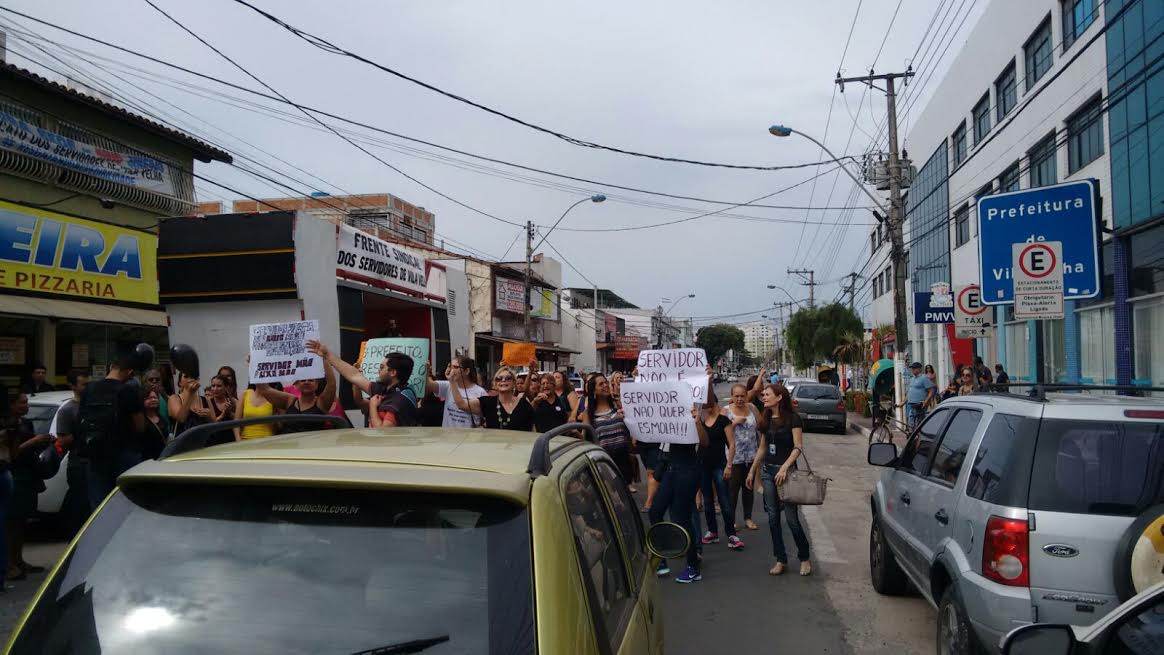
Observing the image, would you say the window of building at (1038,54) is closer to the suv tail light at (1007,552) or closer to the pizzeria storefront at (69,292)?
the suv tail light at (1007,552)

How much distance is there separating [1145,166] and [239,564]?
17.1 metres

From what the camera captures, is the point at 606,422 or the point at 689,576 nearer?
the point at 689,576

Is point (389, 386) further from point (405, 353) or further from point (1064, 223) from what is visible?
point (1064, 223)

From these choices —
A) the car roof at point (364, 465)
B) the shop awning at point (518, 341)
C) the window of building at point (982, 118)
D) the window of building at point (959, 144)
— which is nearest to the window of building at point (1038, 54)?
the window of building at point (982, 118)

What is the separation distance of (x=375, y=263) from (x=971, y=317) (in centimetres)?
1053

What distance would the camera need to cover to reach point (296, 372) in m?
7.09

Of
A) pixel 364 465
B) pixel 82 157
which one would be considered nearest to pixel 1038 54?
pixel 82 157

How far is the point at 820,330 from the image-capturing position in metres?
48.0

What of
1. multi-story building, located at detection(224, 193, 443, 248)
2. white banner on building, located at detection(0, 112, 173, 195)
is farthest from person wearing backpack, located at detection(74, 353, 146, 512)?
multi-story building, located at detection(224, 193, 443, 248)

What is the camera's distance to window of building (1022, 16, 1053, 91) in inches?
773

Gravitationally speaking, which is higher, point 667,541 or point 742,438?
point 667,541

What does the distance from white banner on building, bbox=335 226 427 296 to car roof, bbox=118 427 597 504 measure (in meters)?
9.58

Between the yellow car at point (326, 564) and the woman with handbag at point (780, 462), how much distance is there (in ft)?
17.0

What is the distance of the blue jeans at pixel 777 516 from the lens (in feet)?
23.5
